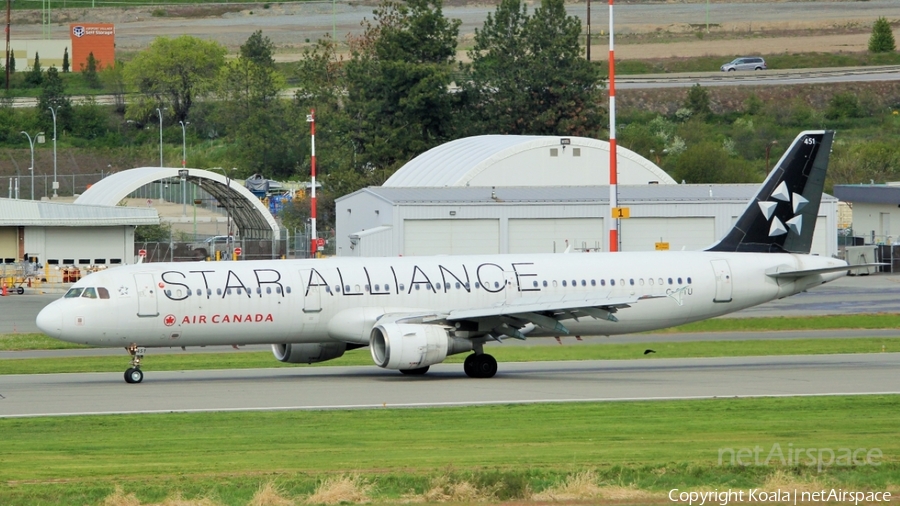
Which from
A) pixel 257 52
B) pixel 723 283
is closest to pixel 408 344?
pixel 723 283

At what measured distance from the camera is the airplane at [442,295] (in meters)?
32.4

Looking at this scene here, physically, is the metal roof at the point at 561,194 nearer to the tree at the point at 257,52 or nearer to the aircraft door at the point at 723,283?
the aircraft door at the point at 723,283

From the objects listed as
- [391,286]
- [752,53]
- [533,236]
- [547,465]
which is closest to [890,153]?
[752,53]

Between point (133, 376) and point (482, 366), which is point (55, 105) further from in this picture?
point (482, 366)

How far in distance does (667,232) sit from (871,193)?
78.7 feet

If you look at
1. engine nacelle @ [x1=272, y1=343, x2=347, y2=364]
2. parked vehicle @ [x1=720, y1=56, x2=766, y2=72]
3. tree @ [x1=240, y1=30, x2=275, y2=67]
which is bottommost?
engine nacelle @ [x1=272, y1=343, x2=347, y2=364]

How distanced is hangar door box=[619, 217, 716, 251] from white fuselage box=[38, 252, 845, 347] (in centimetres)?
2996

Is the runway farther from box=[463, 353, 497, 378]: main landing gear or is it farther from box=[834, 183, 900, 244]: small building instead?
box=[834, 183, 900, 244]: small building

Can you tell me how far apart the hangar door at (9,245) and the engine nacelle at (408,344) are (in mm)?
48704

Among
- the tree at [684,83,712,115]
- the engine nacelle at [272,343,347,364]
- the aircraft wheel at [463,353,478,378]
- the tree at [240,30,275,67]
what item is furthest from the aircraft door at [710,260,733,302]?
the tree at [240,30,275,67]

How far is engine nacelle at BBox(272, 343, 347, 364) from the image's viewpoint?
34969mm

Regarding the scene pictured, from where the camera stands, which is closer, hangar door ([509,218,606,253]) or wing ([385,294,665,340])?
wing ([385,294,665,340])

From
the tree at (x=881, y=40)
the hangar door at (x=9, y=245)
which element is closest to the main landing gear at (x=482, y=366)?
the hangar door at (x=9, y=245)

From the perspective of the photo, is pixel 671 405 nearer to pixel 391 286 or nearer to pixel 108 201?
pixel 391 286
